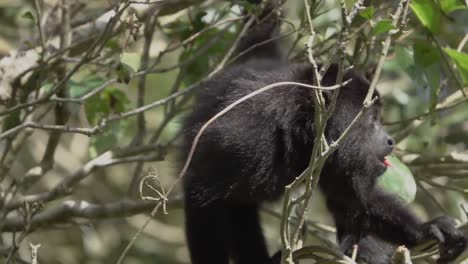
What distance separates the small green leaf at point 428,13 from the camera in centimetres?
414

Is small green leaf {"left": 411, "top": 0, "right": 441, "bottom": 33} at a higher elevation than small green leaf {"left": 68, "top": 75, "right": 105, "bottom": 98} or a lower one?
higher

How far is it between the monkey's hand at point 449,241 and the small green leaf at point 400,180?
10.3 inches

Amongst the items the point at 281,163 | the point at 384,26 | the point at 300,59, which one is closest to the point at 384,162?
the point at 281,163

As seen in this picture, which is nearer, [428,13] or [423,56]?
[428,13]

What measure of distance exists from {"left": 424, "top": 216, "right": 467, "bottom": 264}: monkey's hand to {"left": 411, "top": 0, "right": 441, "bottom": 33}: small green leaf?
0.88 metres

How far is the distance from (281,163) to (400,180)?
1.75ft

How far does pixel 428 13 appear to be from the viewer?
423 centimetres

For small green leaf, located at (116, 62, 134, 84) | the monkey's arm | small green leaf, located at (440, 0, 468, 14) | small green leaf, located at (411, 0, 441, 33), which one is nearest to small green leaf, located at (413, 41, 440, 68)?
small green leaf, located at (411, 0, 441, 33)

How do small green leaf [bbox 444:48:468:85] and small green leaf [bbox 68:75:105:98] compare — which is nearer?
small green leaf [bbox 444:48:468:85]

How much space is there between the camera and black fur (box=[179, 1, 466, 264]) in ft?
13.8

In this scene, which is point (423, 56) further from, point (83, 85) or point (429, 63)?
point (83, 85)

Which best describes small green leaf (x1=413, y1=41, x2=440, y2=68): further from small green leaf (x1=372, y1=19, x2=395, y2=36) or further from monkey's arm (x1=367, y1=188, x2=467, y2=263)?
small green leaf (x1=372, y1=19, x2=395, y2=36)

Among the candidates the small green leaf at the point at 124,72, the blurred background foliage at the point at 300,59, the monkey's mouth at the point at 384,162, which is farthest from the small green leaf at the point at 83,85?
the monkey's mouth at the point at 384,162

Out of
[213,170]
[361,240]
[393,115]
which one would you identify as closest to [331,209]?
[361,240]
